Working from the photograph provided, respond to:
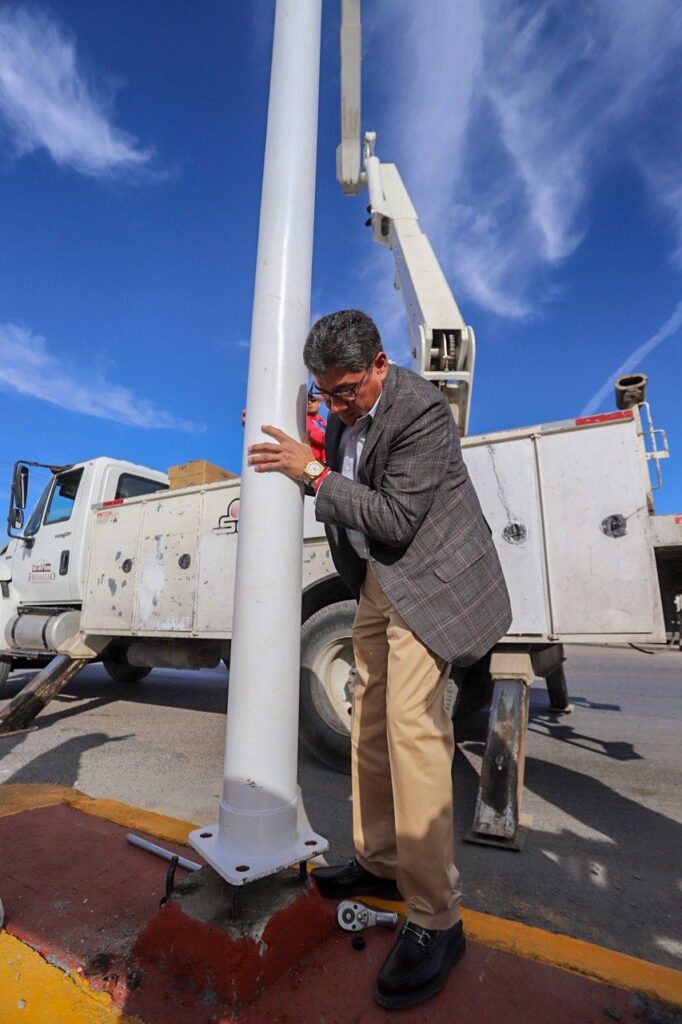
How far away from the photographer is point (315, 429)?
2.19 meters

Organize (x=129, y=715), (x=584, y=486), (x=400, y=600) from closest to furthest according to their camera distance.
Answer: (x=400, y=600) → (x=584, y=486) → (x=129, y=715)

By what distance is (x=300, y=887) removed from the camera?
4.42 ft

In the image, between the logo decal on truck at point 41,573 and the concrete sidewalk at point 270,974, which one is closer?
the concrete sidewalk at point 270,974

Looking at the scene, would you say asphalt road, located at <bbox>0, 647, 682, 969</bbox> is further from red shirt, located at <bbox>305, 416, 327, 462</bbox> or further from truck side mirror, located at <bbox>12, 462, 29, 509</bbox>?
truck side mirror, located at <bbox>12, 462, 29, 509</bbox>

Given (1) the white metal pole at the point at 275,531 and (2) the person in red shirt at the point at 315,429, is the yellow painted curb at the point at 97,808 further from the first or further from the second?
(2) the person in red shirt at the point at 315,429

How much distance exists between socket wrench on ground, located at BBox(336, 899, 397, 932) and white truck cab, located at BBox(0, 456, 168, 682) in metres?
4.92

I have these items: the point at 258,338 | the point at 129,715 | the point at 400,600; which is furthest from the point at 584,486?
the point at 129,715

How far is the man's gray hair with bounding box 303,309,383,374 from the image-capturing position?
146 centimetres

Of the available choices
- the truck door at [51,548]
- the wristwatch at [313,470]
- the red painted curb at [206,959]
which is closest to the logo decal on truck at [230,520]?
the truck door at [51,548]

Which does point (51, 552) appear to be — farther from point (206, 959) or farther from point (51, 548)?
point (206, 959)

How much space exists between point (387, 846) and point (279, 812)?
425 millimetres

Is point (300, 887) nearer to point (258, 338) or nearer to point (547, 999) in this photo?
point (547, 999)

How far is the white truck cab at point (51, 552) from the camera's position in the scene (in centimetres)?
564

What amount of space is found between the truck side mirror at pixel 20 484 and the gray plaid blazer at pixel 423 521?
5.52 m
